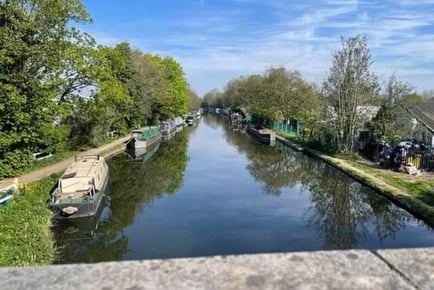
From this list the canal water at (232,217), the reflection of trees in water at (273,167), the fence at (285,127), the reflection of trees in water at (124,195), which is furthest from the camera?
the fence at (285,127)

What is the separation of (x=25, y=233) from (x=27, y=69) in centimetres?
1181

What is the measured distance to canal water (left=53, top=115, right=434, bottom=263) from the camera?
12.6 meters

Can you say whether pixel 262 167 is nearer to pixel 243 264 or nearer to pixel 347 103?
pixel 347 103

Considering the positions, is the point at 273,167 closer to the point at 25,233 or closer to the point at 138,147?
the point at 138,147

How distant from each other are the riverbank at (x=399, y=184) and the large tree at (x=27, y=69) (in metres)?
16.7

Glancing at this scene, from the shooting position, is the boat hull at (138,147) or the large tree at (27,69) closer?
the large tree at (27,69)

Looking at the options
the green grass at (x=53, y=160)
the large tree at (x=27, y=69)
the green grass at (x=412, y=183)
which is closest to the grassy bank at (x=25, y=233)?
the large tree at (x=27, y=69)

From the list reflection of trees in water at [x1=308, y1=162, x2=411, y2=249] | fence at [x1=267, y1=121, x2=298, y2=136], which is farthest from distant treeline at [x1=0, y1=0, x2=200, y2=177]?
fence at [x1=267, y1=121, x2=298, y2=136]

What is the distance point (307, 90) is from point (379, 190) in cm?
3341

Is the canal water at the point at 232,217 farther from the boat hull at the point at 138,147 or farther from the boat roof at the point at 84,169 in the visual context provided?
the boat hull at the point at 138,147

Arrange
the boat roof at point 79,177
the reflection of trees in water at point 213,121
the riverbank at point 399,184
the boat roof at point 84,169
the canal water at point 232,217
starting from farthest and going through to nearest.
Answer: the reflection of trees in water at point 213,121, the boat roof at point 84,169, the boat roof at point 79,177, the riverbank at point 399,184, the canal water at point 232,217

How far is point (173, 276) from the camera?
1.36 metres

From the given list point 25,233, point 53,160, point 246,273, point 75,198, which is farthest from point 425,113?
point 246,273

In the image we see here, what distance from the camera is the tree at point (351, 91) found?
29406mm
